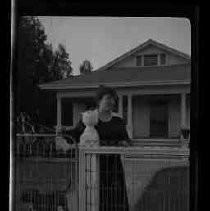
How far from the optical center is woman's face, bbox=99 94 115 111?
1.61 m

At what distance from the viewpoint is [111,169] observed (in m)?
1.79

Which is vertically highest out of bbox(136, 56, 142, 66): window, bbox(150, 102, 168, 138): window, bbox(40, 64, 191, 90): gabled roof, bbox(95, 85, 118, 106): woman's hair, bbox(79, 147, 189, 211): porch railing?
bbox(136, 56, 142, 66): window

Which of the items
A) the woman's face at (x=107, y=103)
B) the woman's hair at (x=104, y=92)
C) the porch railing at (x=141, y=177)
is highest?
the woman's hair at (x=104, y=92)

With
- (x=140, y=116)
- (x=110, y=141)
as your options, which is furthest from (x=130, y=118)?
(x=110, y=141)

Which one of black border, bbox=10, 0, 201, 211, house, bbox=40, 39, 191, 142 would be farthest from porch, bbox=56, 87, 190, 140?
black border, bbox=10, 0, 201, 211

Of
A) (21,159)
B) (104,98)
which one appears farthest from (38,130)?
(104,98)

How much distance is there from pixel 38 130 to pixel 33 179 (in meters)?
0.21

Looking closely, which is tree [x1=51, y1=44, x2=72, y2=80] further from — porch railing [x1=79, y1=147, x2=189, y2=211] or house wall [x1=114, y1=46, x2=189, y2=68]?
porch railing [x1=79, y1=147, x2=189, y2=211]

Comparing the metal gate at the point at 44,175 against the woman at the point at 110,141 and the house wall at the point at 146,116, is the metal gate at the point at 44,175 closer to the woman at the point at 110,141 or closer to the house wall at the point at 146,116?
the woman at the point at 110,141

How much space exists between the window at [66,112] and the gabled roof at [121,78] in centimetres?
6

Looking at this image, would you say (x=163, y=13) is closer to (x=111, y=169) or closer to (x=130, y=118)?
(x=130, y=118)

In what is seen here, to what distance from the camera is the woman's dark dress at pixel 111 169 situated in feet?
5.38

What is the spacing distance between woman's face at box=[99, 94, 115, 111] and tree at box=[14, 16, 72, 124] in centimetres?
18

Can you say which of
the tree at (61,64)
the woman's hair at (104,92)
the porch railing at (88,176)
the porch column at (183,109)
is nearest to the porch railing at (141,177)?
the porch railing at (88,176)
